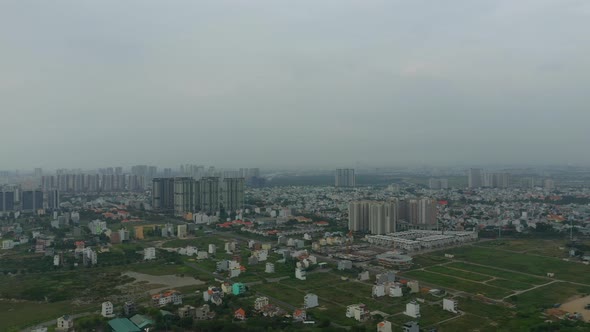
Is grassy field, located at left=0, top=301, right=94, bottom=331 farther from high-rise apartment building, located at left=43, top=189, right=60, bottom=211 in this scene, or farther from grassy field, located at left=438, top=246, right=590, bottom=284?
high-rise apartment building, located at left=43, top=189, right=60, bottom=211

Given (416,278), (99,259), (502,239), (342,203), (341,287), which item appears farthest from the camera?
(342,203)

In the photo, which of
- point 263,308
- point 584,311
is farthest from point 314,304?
point 584,311

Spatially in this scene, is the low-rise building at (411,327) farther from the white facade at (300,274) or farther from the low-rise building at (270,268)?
the low-rise building at (270,268)

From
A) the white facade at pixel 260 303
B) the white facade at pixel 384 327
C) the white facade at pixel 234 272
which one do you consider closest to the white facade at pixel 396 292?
the white facade at pixel 384 327

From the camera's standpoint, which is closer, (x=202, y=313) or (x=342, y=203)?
(x=202, y=313)

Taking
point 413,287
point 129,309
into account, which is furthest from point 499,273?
point 129,309

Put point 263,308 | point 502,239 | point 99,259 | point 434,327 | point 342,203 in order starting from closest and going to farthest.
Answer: point 434,327
point 263,308
point 99,259
point 502,239
point 342,203

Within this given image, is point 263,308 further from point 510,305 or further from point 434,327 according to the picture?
point 510,305
